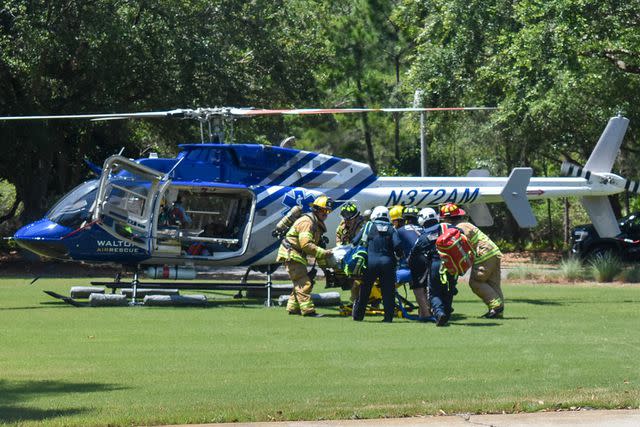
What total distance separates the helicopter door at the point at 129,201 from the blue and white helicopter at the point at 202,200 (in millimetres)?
18

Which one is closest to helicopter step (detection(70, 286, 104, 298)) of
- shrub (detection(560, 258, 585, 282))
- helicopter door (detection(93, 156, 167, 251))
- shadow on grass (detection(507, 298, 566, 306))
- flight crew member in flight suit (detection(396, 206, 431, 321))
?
helicopter door (detection(93, 156, 167, 251))

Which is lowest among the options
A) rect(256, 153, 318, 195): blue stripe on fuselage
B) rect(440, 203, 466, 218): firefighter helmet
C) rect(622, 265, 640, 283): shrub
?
rect(622, 265, 640, 283): shrub

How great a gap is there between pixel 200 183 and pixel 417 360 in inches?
334

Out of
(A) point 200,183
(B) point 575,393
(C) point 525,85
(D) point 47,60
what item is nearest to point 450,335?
(B) point 575,393

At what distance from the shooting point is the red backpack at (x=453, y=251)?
52.6 feet

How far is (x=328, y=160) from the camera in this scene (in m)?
21.2

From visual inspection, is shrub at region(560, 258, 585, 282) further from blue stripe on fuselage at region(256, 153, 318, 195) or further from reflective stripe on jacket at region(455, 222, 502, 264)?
reflective stripe on jacket at region(455, 222, 502, 264)

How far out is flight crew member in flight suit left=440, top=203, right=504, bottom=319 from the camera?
17047 mm

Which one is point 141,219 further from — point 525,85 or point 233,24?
point 233,24

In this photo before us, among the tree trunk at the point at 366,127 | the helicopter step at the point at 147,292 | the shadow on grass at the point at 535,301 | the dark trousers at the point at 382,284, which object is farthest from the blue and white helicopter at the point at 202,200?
the tree trunk at the point at 366,127

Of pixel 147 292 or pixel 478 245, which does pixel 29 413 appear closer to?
pixel 478 245

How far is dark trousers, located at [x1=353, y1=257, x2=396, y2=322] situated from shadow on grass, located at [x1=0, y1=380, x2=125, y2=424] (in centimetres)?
640

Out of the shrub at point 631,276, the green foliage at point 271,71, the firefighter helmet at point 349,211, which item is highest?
the green foliage at point 271,71

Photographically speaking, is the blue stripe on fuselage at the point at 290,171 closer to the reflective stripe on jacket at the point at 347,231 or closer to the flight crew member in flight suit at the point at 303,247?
the reflective stripe on jacket at the point at 347,231
